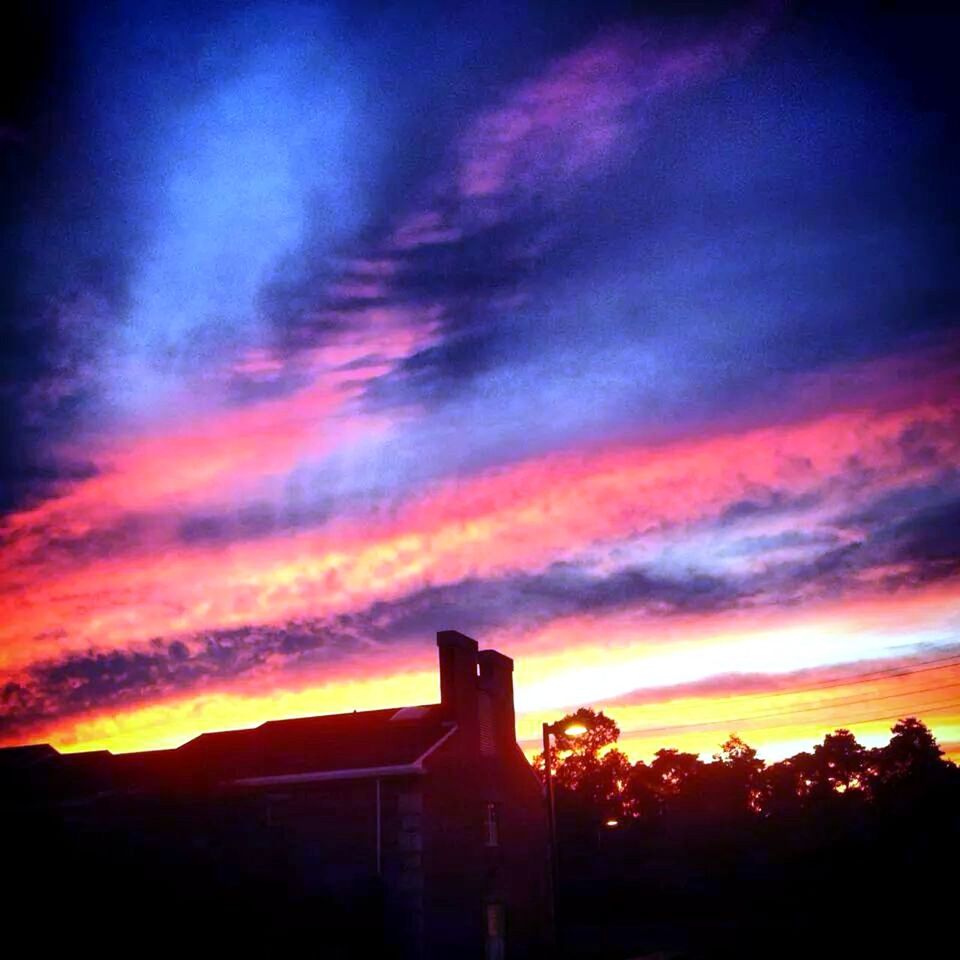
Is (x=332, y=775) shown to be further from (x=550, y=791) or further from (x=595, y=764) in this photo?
(x=595, y=764)

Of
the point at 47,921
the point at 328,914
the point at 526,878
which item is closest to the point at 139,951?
the point at 47,921

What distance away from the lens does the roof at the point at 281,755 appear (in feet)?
83.3

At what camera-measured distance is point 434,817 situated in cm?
2481

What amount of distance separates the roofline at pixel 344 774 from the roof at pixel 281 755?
3 cm

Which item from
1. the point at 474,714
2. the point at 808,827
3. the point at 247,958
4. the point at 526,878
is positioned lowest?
the point at 808,827

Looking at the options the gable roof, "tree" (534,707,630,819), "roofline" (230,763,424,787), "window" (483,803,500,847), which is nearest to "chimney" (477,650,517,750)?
the gable roof

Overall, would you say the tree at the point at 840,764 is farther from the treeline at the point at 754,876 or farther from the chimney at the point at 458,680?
the chimney at the point at 458,680

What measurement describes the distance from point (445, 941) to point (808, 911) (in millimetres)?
29528

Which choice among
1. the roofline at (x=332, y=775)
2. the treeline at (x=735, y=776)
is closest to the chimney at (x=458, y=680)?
the roofline at (x=332, y=775)

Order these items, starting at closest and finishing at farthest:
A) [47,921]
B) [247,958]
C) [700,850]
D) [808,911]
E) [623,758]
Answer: [47,921] < [247,958] < [808,911] < [700,850] < [623,758]

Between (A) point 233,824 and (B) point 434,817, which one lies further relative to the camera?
(B) point 434,817

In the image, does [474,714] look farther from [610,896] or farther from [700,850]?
[700,850]

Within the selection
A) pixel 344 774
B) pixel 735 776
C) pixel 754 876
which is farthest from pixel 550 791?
pixel 735 776

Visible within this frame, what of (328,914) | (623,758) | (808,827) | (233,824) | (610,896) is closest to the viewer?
(328,914)
